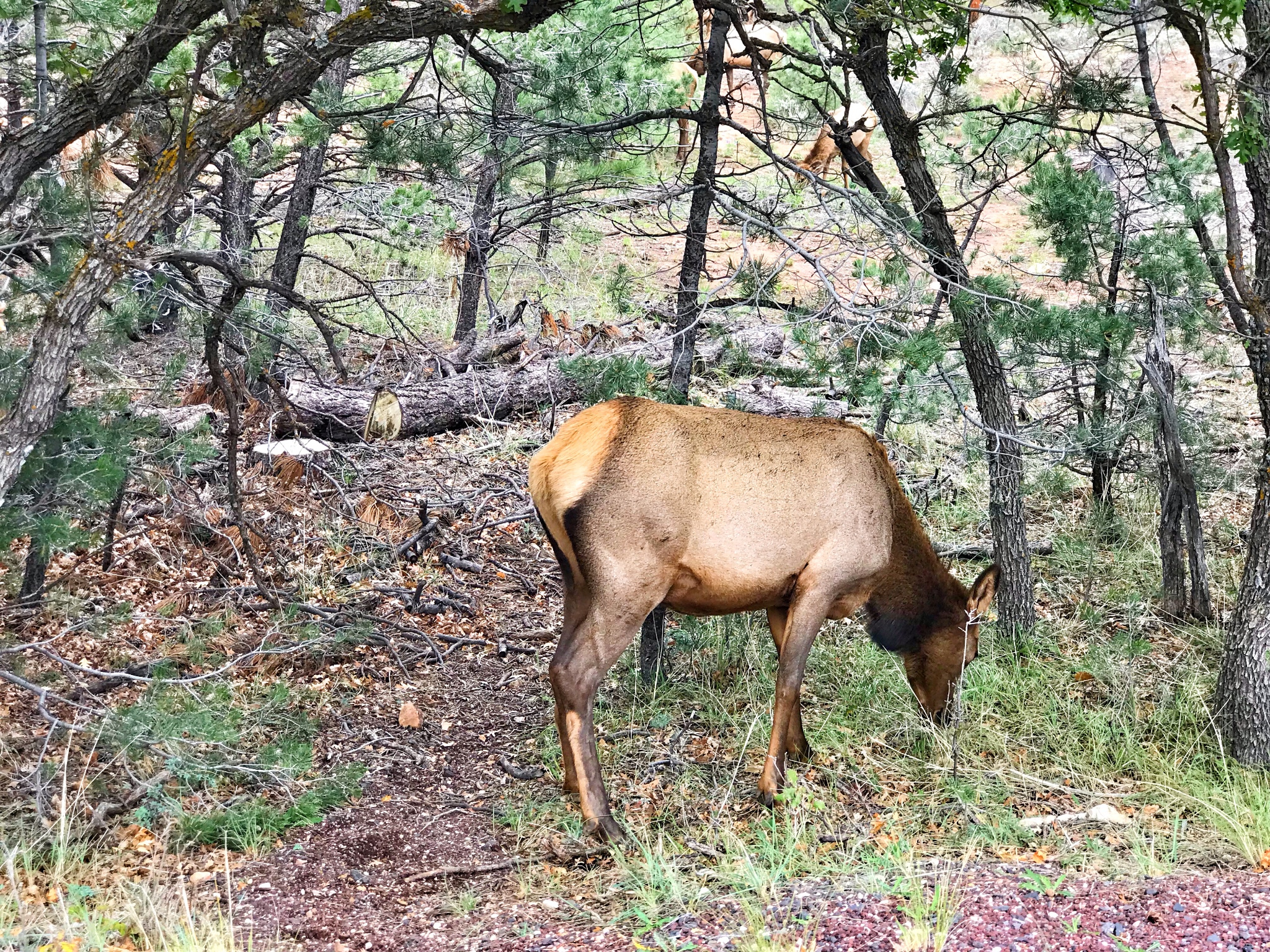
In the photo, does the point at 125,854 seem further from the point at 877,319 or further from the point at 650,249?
the point at 650,249

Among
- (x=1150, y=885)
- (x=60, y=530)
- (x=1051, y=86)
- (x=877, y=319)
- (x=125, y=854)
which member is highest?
(x=1051, y=86)

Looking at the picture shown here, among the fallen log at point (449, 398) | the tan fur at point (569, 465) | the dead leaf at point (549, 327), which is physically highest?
the dead leaf at point (549, 327)

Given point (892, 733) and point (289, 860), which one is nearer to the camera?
point (289, 860)

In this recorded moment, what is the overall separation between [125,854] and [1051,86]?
6.75 metres

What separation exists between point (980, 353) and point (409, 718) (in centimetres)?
417

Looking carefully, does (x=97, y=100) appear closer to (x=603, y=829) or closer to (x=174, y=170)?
(x=174, y=170)

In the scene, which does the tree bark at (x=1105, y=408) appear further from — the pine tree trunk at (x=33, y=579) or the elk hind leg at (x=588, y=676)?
the pine tree trunk at (x=33, y=579)

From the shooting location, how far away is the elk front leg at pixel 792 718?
20.4ft

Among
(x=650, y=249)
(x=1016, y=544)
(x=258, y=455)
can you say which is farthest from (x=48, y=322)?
(x=650, y=249)

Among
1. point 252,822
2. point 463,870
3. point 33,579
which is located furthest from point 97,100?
point 463,870

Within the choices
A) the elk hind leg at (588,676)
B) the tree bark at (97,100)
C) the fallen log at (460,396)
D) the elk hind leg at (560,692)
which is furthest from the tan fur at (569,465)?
the fallen log at (460,396)

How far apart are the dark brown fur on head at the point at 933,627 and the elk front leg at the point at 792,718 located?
514 millimetres

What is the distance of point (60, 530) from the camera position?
5.47m

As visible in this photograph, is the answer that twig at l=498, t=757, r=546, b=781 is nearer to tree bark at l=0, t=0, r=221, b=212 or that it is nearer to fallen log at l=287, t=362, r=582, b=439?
tree bark at l=0, t=0, r=221, b=212
